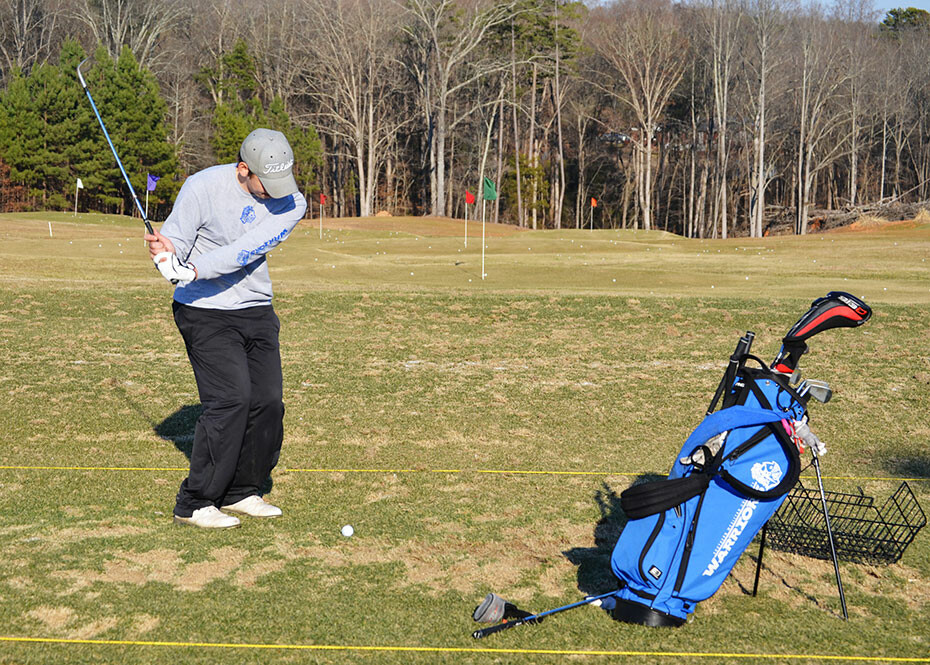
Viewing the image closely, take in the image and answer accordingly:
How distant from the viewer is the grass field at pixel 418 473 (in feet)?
Answer: 14.1

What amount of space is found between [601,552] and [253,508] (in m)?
2.21

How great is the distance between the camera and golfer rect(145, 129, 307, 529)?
5461 millimetres

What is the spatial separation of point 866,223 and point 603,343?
4767 centimetres

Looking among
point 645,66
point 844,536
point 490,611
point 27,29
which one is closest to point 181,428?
point 490,611

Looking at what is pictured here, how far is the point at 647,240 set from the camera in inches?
1689

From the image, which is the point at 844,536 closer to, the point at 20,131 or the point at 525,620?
the point at 525,620

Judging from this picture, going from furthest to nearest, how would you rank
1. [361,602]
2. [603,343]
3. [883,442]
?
[603,343], [883,442], [361,602]

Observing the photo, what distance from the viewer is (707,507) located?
4.34 metres

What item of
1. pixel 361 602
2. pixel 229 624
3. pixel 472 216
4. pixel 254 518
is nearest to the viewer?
pixel 229 624

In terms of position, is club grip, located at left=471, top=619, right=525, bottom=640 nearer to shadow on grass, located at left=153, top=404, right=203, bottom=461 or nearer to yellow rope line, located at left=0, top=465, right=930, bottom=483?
yellow rope line, located at left=0, top=465, right=930, bottom=483

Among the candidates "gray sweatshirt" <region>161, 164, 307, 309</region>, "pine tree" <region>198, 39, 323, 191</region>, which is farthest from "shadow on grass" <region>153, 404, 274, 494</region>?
"pine tree" <region>198, 39, 323, 191</region>

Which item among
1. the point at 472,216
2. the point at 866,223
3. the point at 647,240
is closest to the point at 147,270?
the point at 647,240

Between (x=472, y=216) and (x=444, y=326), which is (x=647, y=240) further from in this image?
(x=472, y=216)

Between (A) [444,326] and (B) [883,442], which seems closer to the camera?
(B) [883,442]
